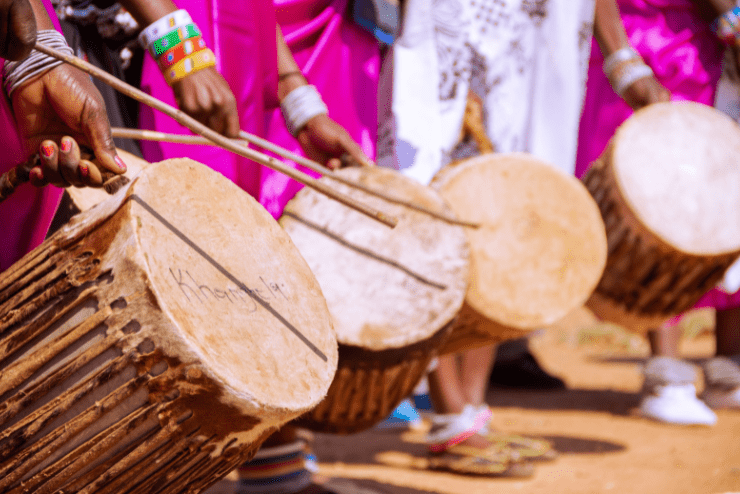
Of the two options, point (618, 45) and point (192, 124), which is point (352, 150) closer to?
point (192, 124)

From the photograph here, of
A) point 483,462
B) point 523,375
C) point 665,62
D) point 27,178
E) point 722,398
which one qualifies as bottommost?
point 523,375

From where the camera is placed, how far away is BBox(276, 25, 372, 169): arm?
194cm

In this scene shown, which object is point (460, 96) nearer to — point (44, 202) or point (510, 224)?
point (510, 224)

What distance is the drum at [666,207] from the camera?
7.50ft

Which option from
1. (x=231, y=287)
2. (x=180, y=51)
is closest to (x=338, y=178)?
(x=180, y=51)

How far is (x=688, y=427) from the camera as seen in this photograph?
3.07 metres

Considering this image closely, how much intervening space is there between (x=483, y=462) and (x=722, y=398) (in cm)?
149

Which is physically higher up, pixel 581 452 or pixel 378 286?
pixel 378 286

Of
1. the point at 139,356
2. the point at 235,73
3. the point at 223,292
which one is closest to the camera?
the point at 139,356

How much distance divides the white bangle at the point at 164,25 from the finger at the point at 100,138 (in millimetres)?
335

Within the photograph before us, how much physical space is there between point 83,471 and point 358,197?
95 cm

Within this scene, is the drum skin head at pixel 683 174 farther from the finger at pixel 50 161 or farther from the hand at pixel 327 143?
the finger at pixel 50 161

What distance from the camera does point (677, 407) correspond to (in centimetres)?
315

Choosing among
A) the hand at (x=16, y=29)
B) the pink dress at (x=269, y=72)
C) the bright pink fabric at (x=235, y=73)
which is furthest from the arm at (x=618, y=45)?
the hand at (x=16, y=29)
